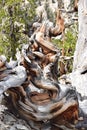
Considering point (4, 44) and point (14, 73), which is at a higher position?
point (14, 73)

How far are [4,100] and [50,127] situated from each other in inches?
22.1

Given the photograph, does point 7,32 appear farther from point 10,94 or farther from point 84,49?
point 10,94

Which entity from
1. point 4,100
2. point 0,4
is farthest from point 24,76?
point 0,4

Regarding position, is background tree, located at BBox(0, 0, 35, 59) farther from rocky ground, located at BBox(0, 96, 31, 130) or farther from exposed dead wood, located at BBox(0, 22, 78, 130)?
rocky ground, located at BBox(0, 96, 31, 130)

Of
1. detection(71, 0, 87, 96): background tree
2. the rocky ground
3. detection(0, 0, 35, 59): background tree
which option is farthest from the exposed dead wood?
detection(0, 0, 35, 59): background tree

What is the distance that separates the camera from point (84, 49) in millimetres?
7867

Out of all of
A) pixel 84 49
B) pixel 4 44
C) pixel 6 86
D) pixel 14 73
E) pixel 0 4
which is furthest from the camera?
pixel 0 4

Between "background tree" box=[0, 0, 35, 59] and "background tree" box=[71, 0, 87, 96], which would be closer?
"background tree" box=[71, 0, 87, 96]

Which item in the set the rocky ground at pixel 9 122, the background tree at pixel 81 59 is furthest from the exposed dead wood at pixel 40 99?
the background tree at pixel 81 59

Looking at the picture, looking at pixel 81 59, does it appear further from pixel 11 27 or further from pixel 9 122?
pixel 11 27

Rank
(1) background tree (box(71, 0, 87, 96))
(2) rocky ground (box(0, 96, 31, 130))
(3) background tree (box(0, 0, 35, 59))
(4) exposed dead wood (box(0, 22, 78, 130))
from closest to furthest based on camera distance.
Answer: (2) rocky ground (box(0, 96, 31, 130)) < (4) exposed dead wood (box(0, 22, 78, 130)) < (1) background tree (box(71, 0, 87, 96)) < (3) background tree (box(0, 0, 35, 59))

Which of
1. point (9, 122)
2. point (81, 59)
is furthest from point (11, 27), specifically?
point (9, 122)

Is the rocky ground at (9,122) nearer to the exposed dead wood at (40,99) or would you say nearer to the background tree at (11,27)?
the exposed dead wood at (40,99)

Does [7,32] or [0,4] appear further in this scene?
[0,4]
